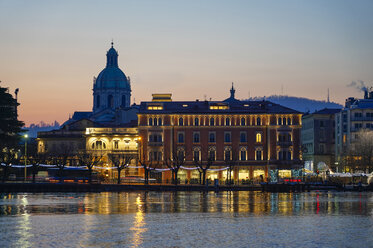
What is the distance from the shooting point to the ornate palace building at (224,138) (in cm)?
14138

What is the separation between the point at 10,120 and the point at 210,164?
35556 mm

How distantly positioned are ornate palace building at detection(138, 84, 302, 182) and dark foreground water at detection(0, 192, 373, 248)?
6515 centimetres

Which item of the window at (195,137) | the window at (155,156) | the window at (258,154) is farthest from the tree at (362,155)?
the window at (155,156)

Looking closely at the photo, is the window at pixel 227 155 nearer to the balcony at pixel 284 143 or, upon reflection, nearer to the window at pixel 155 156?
the balcony at pixel 284 143

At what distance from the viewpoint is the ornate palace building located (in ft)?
464

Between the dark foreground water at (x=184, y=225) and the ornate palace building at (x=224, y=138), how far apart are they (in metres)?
65.2

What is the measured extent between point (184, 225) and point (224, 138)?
3488 inches

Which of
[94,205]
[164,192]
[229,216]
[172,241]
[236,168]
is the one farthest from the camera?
[236,168]

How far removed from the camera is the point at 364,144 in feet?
487

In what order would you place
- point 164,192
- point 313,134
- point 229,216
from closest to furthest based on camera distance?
1. point 229,216
2. point 164,192
3. point 313,134

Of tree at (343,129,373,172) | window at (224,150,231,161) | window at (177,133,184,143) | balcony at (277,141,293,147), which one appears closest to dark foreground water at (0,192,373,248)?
balcony at (277,141,293,147)

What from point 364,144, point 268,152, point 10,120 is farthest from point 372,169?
point 10,120

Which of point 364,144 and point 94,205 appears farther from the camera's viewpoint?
point 364,144

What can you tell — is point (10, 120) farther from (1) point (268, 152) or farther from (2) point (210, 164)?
(1) point (268, 152)
